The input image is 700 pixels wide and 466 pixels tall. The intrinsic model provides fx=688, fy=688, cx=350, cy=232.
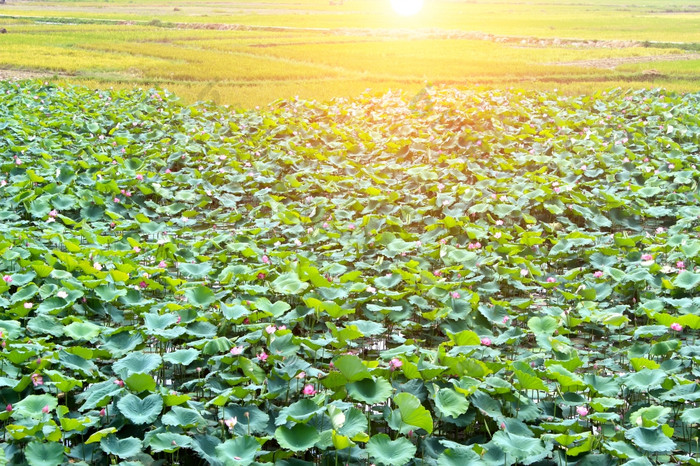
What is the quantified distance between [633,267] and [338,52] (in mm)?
22738

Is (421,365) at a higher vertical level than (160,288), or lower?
lower

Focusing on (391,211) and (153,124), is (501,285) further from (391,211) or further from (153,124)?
(153,124)

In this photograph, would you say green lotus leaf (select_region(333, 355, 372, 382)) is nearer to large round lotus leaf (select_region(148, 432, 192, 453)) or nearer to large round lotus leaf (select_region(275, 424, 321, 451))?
large round lotus leaf (select_region(275, 424, 321, 451))

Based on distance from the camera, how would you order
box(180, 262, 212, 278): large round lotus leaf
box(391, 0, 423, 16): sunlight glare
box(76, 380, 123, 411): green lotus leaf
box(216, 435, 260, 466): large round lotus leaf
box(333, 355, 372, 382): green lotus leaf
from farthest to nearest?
1. box(391, 0, 423, 16): sunlight glare
2. box(180, 262, 212, 278): large round lotus leaf
3. box(333, 355, 372, 382): green lotus leaf
4. box(76, 380, 123, 411): green lotus leaf
5. box(216, 435, 260, 466): large round lotus leaf

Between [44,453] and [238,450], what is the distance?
870mm

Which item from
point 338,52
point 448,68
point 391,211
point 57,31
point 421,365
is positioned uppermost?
point 57,31

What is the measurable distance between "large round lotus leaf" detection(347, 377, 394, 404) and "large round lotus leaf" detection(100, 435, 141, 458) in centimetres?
104

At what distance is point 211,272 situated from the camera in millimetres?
5023

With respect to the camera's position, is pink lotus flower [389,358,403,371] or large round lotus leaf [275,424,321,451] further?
pink lotus flower [389,358,403,371]

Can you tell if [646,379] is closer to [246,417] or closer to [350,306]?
[350,306]

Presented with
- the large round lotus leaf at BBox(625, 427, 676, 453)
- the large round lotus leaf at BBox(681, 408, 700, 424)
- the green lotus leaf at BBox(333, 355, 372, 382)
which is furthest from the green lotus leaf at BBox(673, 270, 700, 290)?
the green lotus leaf at BBox(333, 355, 372, 382)

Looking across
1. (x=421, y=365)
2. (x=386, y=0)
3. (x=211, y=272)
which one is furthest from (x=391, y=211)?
(x=386, y=0)

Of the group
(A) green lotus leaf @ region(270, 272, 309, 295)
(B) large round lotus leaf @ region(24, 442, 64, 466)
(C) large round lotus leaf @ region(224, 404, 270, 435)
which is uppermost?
(A) green lotus leaf @ region(270, 272, 309, 295)

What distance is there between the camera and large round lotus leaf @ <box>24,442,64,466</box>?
3020 millimetres
